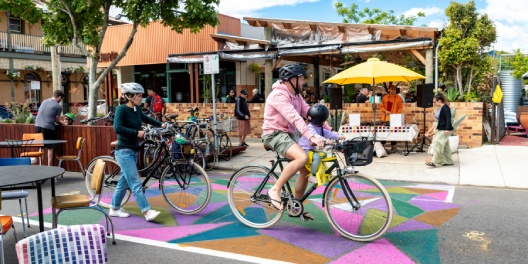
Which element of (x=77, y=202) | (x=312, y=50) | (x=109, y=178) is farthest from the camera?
(x=312, y=50)

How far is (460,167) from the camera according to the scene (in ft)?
32.1

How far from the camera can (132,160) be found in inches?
236

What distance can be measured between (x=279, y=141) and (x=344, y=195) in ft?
3.07

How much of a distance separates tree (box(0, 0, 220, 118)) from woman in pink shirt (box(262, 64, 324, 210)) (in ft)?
24.6

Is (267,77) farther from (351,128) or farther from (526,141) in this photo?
(526,141)

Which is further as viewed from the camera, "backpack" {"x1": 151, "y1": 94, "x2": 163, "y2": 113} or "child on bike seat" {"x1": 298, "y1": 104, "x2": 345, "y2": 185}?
"backpack" {"x1": 151, "y1": 94, "x2": 163, "y2": 113}

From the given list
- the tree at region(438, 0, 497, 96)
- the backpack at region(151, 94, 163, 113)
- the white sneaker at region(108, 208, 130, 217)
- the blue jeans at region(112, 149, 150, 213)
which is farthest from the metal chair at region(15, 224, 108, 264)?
the tree at region(438, 0, 497, 96)

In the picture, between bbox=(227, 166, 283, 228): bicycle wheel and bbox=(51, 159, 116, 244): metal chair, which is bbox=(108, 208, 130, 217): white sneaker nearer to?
bbox=(51, 159, 116, 244): metal chair

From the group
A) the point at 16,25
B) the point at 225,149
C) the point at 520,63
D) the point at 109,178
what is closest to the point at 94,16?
the point at 225,149

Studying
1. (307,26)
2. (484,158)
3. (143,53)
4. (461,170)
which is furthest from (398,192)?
(143,53)

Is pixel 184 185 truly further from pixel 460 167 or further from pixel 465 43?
Result: pixel 465 43

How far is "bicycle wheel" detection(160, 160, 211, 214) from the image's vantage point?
6.12 meters

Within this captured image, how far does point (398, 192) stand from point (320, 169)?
328cm

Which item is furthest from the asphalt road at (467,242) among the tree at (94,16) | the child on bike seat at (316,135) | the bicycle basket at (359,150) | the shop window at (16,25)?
the shop window at (16,25)
